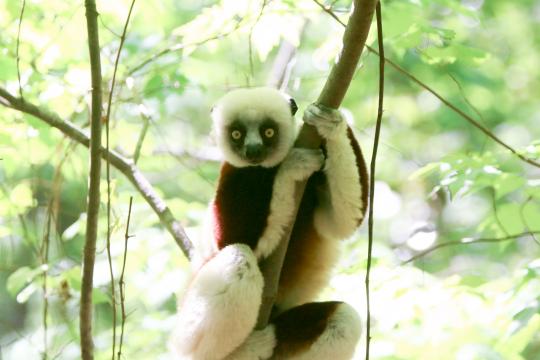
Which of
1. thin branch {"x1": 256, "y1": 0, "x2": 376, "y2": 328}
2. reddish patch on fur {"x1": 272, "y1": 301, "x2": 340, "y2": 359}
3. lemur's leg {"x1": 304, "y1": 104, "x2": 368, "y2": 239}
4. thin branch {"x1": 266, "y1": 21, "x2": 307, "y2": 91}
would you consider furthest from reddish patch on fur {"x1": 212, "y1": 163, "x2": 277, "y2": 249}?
thin branch {"x1": 266, "y1": 21, "x2": 307, "y2": 91}

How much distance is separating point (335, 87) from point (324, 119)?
29 cm

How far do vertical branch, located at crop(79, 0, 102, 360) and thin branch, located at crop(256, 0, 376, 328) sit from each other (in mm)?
956

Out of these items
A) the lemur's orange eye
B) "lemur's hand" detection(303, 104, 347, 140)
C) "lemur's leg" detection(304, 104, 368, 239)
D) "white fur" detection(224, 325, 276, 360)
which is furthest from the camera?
the lemur's orange eye

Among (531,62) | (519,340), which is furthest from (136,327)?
(531,62)

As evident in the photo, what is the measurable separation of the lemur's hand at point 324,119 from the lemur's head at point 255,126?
1.84ft

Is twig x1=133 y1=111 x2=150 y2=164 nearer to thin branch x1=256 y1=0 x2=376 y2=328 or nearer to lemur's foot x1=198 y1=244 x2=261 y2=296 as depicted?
lemur's foot x1=198 y1=244 x2=261 y2=296

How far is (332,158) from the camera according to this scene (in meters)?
4.03

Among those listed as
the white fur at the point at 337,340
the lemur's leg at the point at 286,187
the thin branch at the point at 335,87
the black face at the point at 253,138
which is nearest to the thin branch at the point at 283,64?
the black face at the point at 253,138

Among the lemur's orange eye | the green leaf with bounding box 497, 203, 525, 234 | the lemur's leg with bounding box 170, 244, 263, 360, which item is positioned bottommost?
the green leaf with bounding box 497, 203, 525, 234

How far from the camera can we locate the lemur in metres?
3.90

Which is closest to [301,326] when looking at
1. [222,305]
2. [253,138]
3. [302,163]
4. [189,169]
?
[222,305]

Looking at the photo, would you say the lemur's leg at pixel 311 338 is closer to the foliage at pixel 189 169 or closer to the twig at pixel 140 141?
the foliage at pixel 189 169

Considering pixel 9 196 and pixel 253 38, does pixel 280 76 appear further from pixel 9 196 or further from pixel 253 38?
pixel 9 196

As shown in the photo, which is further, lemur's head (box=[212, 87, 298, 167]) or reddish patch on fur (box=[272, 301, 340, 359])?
lemur's head (box=[212, 87, 298, 167])
